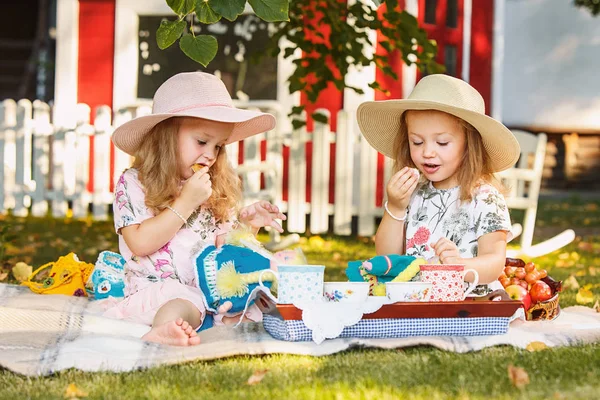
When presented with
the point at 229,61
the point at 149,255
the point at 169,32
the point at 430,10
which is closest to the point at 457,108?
the point at 169,32

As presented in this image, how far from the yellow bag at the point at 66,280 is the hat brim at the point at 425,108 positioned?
159 centimetres

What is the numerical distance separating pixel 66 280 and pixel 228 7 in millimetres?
1912

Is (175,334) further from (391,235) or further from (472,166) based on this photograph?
(472,166)

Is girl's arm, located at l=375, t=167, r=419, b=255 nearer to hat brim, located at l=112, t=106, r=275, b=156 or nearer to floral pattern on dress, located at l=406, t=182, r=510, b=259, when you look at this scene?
floral pattern on dress, located at l=406, t=182, r=510, b=259

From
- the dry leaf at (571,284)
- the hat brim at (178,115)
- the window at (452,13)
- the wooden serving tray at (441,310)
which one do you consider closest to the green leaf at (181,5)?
the hat brim at (178,115)

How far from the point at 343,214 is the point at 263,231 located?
980 mm

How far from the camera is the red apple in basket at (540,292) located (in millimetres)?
3943

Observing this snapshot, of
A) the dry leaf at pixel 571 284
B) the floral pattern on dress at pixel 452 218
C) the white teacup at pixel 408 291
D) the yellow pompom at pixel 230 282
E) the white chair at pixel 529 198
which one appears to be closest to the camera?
the white teacup at pixel 408 291

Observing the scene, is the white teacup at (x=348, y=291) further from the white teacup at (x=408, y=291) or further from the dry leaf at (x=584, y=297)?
the dry leaf at (x=584, y=297)

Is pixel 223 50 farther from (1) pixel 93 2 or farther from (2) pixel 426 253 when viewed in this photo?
(2) pixel 426 253

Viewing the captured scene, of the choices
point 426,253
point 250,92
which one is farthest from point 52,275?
point 250,92

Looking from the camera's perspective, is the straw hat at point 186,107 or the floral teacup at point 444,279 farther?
the straw hat at point 186,107

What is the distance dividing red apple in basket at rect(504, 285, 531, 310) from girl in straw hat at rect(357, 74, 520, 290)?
28 cm

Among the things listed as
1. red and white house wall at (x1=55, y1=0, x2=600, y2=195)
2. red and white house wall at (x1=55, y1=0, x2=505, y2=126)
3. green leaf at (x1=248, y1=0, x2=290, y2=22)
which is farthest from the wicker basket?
red and white house wall at (x1=55, y1=0, x2=505, y2=126)
